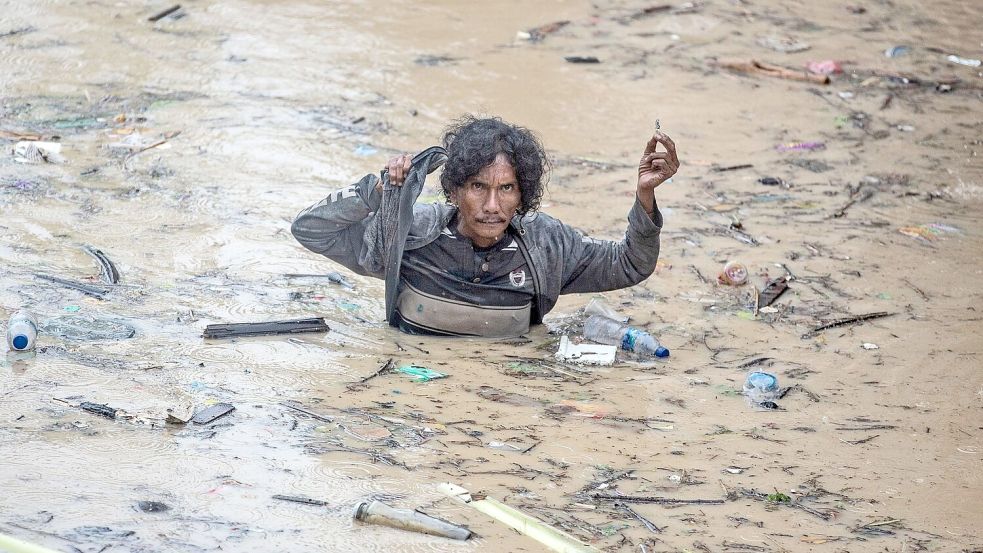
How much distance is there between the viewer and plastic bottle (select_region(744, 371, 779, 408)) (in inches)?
168

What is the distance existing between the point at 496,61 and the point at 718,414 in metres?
5.41

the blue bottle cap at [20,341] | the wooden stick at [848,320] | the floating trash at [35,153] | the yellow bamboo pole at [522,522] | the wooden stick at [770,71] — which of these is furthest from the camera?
the wooden stick at [770,71]

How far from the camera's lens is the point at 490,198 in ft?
15.2

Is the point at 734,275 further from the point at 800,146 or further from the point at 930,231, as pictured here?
the point at 800,146

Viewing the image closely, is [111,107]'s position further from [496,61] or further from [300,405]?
[300,405]

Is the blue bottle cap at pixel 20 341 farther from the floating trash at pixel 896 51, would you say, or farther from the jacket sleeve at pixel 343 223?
the floating trash at pixel 896 51

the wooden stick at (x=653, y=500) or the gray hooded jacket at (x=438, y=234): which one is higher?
the gray hooded jacket at (x=438, y=234)

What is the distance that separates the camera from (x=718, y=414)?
4113mm

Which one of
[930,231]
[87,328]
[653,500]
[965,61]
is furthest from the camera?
[965,61]

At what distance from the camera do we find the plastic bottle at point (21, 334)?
405cm

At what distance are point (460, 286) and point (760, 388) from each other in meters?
1.34

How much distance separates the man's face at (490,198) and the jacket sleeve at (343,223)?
37cm

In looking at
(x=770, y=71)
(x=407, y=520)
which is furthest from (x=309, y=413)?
(x=770, y=71)

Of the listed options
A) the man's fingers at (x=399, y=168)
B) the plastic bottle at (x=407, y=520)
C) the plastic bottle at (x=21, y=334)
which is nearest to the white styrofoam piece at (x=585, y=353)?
the man's fingers at (x=399, y=168)
